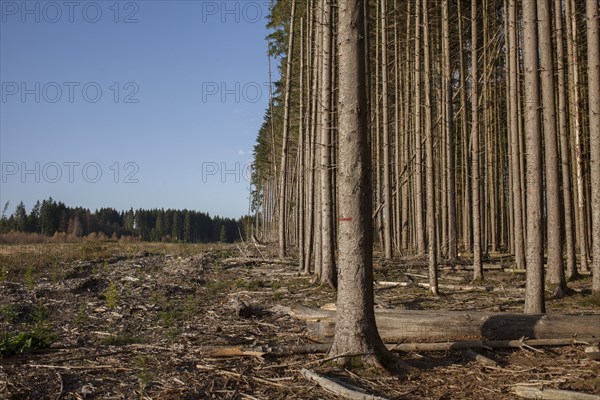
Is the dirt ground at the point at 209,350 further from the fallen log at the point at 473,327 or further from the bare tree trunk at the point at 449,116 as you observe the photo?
the bare tree trunk at the point at 449,116

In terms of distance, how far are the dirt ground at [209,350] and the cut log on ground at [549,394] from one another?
15 cm

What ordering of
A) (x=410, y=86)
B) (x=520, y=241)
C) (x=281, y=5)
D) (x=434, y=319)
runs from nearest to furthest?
1. (x=434, y=319)
2. (x=520, y=241)
3. (x=281, y=5)
4. (x=410, y=86)

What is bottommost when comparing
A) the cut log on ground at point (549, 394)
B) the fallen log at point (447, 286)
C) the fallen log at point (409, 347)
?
the cut log on ground at point (549, 394)

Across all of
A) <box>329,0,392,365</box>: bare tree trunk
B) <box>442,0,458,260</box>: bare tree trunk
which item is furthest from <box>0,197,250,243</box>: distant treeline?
<box>329,0,392,365</box>: bare tree trunk

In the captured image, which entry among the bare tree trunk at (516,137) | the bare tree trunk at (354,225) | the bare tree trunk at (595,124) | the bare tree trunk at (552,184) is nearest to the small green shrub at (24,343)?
the bare tree trunk at (354,225)

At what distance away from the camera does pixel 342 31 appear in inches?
215

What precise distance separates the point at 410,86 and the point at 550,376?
1588cm

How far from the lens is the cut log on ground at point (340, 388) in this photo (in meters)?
4.45

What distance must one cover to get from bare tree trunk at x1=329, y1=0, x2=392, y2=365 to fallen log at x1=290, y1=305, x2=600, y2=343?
101cm

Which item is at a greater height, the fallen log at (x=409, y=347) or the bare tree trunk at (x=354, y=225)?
the bare tree trunk at (x=354, y=225)

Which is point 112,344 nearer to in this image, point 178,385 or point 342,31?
point 178,385

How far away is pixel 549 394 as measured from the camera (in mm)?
4473

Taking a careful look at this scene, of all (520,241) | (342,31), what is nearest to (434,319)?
(342,31)

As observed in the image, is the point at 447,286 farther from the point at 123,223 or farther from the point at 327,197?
the point at 123,223
